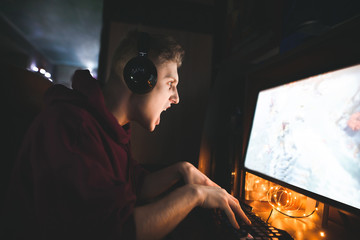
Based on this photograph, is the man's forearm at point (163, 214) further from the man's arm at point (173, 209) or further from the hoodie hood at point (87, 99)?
the hoodie hood at point (87, 99)

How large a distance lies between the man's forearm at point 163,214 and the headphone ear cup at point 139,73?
1.09ft

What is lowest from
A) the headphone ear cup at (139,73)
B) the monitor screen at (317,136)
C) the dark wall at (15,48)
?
the monitor screen at (317,136)

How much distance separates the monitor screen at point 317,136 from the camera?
464 millimetres

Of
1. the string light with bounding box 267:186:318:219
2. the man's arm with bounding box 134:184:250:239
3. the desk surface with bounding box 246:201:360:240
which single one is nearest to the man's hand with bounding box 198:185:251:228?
the man's arm with bounding box 134:184:250:239

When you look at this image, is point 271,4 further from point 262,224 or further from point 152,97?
point 262,224

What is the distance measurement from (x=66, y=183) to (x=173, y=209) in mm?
241

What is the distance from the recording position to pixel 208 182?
0.70m

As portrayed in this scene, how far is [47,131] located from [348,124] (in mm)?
702

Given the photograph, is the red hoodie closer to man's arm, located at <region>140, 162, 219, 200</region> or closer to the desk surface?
man's arm, located at <region>140, 162, 219, 200</region>

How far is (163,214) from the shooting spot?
0.46 m

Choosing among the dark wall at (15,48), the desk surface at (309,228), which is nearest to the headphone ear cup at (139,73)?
the desk surface at (309,228)

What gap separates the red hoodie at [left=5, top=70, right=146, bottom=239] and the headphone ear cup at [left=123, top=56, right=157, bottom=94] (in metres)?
0.13

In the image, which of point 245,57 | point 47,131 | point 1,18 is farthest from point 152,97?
point 1,18

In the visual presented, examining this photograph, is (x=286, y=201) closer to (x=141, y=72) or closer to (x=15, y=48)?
(x=141, y=72)
